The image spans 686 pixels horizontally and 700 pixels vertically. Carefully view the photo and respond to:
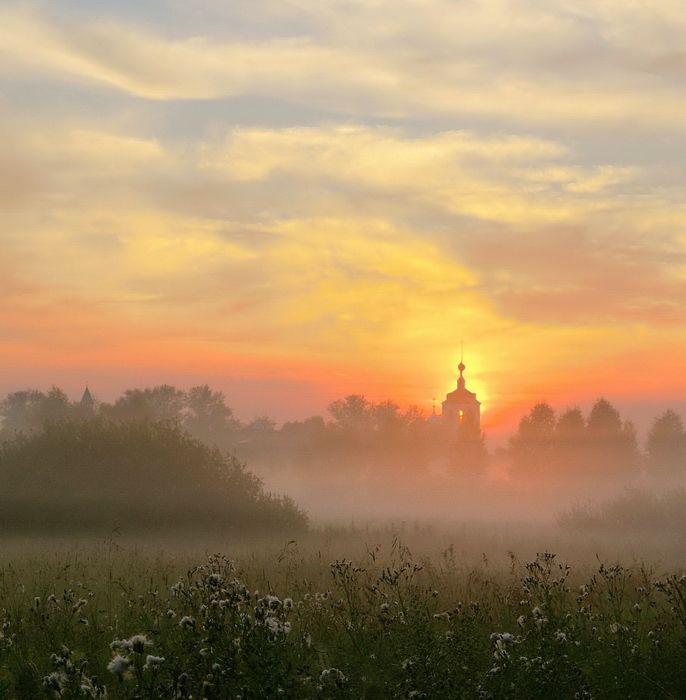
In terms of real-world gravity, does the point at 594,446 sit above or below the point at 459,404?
below

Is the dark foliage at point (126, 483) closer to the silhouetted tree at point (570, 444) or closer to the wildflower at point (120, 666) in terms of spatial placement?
the wildflower at point (120, 666)

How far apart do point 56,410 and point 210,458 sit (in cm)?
4678

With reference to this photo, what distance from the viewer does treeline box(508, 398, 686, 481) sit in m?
70.2

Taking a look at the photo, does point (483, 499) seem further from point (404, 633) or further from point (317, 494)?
point (404, 633)

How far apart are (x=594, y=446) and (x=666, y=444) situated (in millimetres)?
8601

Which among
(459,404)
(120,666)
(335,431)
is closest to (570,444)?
(335,431)

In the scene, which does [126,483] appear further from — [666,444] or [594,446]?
[666,444]

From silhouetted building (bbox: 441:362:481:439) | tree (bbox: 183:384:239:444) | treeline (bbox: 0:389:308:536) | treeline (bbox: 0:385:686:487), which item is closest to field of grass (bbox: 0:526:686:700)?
treeline (bbox: 0:389:308:536)

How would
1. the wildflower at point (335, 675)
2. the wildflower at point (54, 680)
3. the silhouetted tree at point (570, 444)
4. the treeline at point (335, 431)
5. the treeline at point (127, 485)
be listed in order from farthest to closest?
the treeline at point (335, 431)
the silhouetted tree at point (570, 444)
the treeline at point (127, 485)
the wildflower at point (335, 675)
the wildflower at point (54, 680)

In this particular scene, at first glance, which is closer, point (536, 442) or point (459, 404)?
point (536, 442)

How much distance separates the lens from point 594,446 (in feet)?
230

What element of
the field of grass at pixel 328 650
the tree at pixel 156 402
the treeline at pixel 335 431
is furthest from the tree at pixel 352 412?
the field of grass at pixel 328 650

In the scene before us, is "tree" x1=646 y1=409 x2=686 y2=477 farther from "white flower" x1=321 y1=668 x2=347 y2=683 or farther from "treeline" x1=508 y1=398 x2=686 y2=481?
"white flower" x1=321 y1=668 x2=347 y2=683

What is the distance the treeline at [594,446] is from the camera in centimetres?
7025
